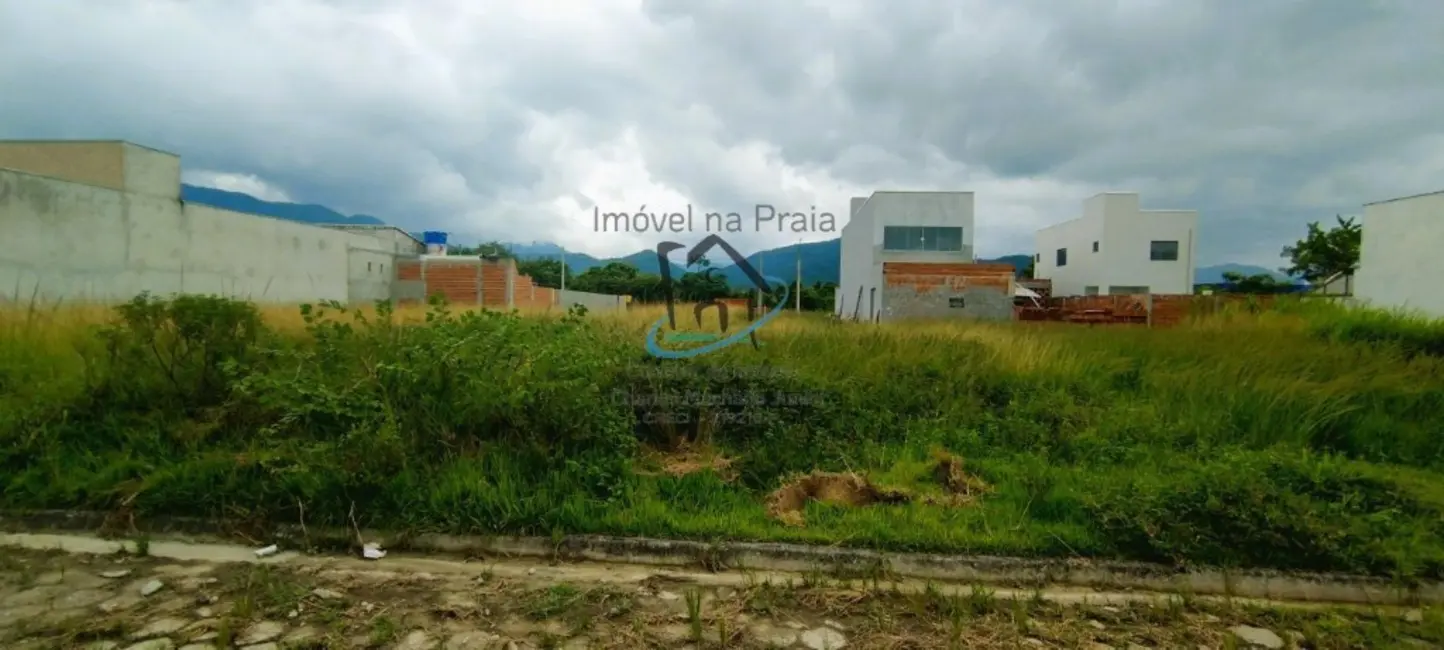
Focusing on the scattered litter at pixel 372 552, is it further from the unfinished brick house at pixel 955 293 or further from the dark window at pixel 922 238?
the dark window at pixel 922 238

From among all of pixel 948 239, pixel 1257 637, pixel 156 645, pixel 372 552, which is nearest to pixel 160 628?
pixel 156 645

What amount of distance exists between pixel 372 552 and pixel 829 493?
2.72m

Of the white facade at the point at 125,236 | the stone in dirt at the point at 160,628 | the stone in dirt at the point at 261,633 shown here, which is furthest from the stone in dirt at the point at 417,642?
the white facade at the point at 125,236

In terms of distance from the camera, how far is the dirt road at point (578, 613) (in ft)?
8.11

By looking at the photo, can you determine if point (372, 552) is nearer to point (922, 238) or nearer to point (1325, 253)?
point (922, 238)

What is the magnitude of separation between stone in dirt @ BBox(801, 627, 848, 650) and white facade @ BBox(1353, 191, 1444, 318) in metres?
24.2

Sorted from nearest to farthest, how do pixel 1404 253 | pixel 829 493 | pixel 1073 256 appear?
pixel 829 493
pixel 1404 253
pixel 1073 256

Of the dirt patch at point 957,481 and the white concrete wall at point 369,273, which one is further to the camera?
the white concrete wall at point 369,273

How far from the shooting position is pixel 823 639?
2.49 m

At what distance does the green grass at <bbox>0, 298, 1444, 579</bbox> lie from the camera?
336cm

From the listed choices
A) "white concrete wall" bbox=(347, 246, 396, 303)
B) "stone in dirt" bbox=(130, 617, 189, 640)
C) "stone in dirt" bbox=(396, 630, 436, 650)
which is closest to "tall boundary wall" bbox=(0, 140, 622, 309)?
"white concrete wall" bbox=(347, 246, 396, 303)

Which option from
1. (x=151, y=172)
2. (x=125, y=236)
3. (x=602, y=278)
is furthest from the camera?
(x=602, y=278)

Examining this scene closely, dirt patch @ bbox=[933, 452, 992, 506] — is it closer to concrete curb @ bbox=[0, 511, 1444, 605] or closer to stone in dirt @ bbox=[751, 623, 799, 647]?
concrete curb @ bbox=[0, 511, 1444, 605]

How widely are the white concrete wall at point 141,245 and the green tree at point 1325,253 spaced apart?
46.4 metres
